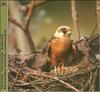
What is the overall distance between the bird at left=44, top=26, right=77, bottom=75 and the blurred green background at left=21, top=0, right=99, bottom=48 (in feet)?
0.09

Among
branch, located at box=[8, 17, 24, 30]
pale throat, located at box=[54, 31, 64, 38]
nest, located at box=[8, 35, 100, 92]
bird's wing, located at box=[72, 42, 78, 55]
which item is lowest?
nest, located at box=[8, 35, 100, 92]

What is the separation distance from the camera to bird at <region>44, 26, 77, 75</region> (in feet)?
3.88

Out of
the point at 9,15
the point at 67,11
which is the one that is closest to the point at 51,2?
the point at 67,11

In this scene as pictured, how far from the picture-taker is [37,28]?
4.04 feet

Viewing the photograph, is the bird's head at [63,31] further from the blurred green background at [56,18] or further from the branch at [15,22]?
the branch at [15,22]

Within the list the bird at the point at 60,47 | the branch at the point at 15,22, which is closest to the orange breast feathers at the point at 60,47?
the bird at the point at 60,47

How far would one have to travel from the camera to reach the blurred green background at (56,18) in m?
1.22

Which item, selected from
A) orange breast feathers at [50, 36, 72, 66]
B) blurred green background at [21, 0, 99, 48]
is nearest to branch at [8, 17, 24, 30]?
blurred green background at [21, 0, 99, 48]

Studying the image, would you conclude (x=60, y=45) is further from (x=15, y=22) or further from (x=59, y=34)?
(x=15, y=22)

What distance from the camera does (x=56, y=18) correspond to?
124 cm

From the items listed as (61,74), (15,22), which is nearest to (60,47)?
(61,74)

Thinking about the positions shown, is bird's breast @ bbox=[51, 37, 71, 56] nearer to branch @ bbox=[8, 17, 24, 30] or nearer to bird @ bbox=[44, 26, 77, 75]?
bird @ bbox=[44, 26, 77, 75]

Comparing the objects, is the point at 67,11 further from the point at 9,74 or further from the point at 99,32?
the point at 9,74

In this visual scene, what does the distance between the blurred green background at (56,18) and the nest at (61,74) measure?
0.07m
